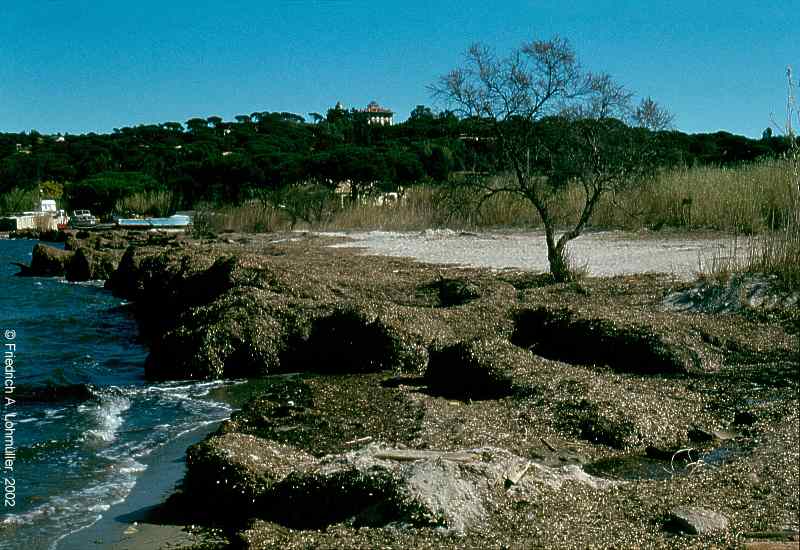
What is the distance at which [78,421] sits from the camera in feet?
26.8

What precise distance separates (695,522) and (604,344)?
4067 mm

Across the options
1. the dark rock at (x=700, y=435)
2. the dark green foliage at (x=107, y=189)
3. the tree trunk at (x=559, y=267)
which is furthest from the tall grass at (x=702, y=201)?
the dark green foliage at (x=107, y=189)

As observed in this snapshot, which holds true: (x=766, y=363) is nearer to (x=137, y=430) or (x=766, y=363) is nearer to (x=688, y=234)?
(x=137, y=430)

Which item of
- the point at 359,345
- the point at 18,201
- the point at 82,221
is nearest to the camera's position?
the point at 359,345

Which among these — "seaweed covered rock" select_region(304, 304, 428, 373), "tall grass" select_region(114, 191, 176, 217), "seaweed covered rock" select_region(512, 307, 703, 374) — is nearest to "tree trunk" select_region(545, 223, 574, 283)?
"seaweed covered rock" select_region(512, 307, 703, 374)

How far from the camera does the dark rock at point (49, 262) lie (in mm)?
27938

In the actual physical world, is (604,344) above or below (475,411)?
above

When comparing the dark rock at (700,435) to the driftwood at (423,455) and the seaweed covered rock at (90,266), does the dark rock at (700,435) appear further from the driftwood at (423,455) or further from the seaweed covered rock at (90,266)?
the seaweed covered rock at (90,266)

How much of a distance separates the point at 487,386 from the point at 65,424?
154 inches

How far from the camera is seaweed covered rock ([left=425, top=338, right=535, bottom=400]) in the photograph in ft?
22.2

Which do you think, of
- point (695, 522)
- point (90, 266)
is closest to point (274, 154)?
point (90, 266)

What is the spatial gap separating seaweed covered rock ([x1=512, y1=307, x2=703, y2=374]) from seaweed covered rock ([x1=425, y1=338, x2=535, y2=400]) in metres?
0.82

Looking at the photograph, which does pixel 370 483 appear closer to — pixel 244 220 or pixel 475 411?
pixel 475 411

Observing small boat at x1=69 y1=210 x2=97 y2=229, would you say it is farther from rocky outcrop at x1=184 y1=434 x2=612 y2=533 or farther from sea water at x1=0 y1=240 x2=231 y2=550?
rocky outcrop at x1=184 y1=434 x2=612 y2=533
